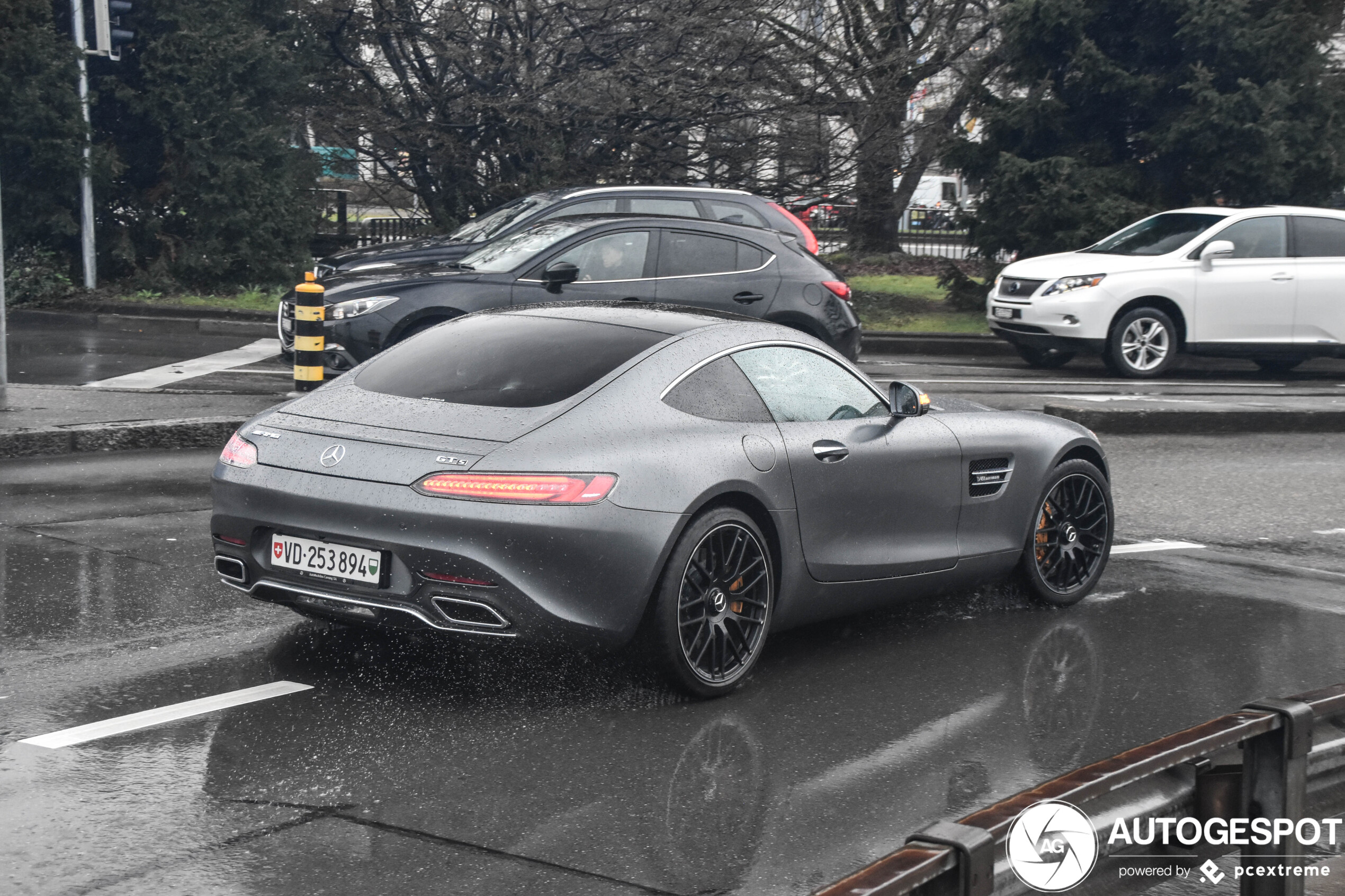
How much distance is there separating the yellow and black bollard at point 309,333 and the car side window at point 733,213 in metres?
4.64

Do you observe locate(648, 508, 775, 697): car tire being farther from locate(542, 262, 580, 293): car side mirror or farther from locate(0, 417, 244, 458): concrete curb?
locate(542, 262, 580, 293): car side mirror

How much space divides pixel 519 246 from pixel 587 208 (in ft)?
7.87

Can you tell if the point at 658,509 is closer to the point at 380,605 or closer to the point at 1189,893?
the point at 380,605

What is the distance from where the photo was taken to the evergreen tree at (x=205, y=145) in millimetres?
20562

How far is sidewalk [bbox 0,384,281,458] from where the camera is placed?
10.3 meters

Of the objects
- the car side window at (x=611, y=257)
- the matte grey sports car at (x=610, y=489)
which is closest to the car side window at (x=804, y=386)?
the matte grey sports car at (x=610, y=489)

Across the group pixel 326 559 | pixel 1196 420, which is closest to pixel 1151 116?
pixel 1196 420

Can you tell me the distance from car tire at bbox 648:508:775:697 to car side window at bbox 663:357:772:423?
0.40 metres

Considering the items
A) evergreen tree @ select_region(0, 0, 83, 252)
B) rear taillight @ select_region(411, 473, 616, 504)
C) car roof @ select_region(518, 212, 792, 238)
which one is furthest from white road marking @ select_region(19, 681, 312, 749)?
evergreen tree @ select_region(0, 0, 83, 252)

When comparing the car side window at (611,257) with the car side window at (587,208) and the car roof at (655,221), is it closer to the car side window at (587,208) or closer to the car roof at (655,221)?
the car roof at (655,221)

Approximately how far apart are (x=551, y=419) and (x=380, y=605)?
834mm

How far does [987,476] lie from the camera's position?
270 inches

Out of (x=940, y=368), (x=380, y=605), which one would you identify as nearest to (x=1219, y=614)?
(x=380, y=605)

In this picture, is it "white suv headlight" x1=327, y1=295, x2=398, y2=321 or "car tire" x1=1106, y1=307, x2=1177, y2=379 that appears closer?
"white suv headlight" x1=327, y1=295, x2=398, y2=321
